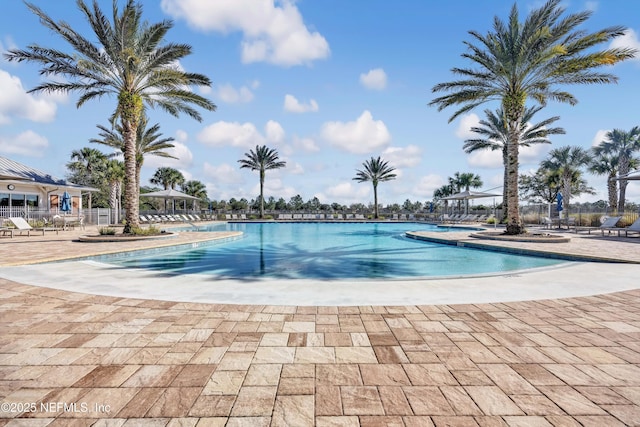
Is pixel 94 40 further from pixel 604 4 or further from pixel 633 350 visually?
pixel 604 4

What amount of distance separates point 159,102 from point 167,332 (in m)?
14.8

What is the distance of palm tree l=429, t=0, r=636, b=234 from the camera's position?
12045 millimetres

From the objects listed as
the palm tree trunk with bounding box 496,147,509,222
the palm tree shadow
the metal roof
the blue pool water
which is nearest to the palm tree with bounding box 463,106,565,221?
the palm tree trunk with bounding box 496,147,509,222

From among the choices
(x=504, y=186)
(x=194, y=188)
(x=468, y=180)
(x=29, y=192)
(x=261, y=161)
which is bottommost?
(x=29, y=192)

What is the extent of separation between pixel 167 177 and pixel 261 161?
12528mm

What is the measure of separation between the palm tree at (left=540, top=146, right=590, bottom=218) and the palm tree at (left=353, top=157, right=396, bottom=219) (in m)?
15.6

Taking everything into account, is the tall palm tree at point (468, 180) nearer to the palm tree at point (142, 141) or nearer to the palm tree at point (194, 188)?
the palm tree at point (194, 188)

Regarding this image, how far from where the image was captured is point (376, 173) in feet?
127

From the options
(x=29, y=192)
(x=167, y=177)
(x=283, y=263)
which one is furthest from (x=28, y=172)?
(x=283, y=263)

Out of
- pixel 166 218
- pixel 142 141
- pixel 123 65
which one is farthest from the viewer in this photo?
pixel 166 218

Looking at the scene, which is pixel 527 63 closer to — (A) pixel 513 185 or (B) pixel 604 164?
(A) pixel 513 185

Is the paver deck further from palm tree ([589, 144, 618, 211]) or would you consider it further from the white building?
palm tree ([589, 144, 618, 211])

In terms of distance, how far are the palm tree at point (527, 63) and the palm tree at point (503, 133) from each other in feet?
24.5

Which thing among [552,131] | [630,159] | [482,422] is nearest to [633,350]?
[482,422]
